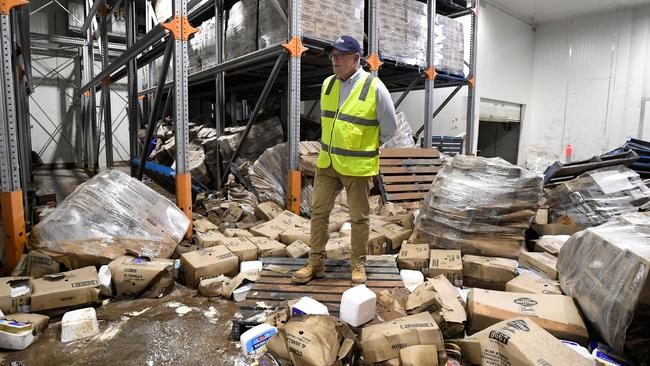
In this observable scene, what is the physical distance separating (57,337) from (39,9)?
11.1 m

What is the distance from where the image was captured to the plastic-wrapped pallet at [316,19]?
454 cm

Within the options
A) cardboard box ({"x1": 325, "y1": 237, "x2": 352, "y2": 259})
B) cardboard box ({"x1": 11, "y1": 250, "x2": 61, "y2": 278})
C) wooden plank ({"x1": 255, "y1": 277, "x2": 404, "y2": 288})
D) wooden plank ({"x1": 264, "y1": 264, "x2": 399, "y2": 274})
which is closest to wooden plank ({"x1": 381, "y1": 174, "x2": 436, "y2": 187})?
cardboard box ({"x1": 325, "y1": 237, "x2": 352, "y2": 259})

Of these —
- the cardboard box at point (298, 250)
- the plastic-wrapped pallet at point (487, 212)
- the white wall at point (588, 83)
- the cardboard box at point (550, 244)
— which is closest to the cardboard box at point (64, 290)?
the cardboard box at point (298, 250)

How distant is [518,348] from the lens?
1646mm

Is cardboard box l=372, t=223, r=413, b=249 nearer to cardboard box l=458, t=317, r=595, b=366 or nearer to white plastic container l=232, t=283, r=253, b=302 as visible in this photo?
white plastic container l=232, t=283, r=253, b=302

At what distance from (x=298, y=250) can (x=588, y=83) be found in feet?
37.0

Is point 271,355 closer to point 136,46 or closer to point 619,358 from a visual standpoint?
point 619,358

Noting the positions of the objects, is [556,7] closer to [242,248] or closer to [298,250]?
[298,250]

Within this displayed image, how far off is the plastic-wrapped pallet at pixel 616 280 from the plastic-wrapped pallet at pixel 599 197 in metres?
1.62

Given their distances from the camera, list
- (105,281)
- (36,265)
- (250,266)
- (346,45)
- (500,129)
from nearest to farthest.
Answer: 1. (346,45)
2. (105,281)
3. (36,265)
4. (250,266)
5. (500,129)

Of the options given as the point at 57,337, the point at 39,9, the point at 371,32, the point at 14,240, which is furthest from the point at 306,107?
the point at 57,337

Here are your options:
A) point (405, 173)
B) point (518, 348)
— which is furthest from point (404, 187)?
point (518, 348)

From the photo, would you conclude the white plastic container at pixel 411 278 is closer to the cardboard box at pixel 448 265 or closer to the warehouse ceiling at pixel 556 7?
the cardboard box at pixel 448 265

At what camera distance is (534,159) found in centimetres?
1187
